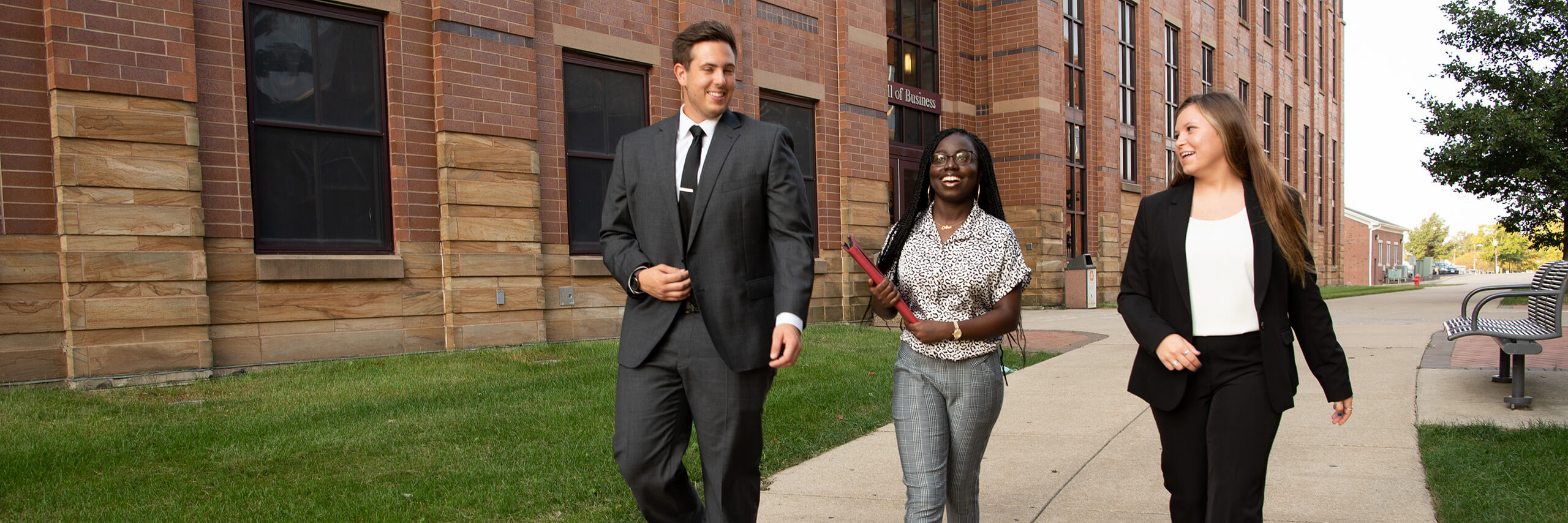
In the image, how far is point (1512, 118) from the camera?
1784 centimetres

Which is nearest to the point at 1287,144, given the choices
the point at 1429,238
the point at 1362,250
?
the point at 1362,250

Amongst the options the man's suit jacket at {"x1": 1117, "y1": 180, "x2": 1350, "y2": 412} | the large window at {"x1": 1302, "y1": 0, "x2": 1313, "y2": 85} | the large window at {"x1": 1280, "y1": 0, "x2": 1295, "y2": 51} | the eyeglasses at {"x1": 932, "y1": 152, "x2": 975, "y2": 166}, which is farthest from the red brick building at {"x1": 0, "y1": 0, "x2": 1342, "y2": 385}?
the large window at {"x1": 1302, "y1": 0, "x2": 1313, "y2": 85}

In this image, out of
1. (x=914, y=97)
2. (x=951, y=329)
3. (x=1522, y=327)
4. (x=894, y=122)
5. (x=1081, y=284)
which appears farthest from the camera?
(x=1081, y=284)

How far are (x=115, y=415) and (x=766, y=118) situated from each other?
9.25m

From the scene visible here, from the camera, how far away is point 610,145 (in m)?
11.7

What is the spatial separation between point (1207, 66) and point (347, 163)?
90.1 feet

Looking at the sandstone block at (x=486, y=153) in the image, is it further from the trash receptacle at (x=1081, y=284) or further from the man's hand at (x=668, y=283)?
the trash receptacle at (x=1081, y=284)

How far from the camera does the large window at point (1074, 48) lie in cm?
2234

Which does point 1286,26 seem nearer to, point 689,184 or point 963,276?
point 963,276

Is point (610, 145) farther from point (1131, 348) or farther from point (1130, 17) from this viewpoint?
point (1130, 17)

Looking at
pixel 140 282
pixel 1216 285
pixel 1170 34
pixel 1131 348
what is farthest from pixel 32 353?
pixel 1170 34

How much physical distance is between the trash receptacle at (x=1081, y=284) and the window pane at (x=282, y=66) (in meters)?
16.6

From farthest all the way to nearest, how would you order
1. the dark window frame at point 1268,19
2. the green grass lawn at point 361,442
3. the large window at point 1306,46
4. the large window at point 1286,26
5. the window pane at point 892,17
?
1. the large window at point 1306,46
2. the large window at point 1286,26
3. the dark window frame at point 1268,19
4. the window pane at point 892,17
5. the green grass lawn at point 361,442

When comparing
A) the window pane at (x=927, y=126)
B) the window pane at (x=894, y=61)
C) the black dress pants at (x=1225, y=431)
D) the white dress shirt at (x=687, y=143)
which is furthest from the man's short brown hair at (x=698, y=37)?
the window pane at (x=927, y=126)
